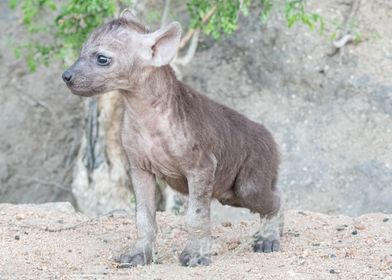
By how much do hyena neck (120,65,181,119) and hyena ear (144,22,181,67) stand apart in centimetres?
9

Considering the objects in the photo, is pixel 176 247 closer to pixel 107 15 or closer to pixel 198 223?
pixel 198 223

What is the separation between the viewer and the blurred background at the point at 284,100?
39.2 feet

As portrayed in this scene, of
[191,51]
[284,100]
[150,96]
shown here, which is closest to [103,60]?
[150,96]

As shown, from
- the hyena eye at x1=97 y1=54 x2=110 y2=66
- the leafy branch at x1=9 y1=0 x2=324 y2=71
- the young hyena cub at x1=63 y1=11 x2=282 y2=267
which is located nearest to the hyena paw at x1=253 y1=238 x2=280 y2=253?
the young hyena cub at x1=63 y1=11 x2=282 y2=267

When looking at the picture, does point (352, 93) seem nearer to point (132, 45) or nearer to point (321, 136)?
point (321, 136)

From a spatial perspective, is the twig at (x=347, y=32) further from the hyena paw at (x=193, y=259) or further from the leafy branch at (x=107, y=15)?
the hyena paw at (x=193, y=259)

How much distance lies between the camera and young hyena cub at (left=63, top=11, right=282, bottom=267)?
7164 mm

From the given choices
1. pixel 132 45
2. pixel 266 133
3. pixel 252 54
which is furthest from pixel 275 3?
pixel 132 45

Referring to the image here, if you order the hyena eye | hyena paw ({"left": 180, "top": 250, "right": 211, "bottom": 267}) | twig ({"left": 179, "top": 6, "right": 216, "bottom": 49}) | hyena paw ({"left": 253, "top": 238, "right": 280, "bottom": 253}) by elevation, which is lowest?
hyena paw ({"left": 180, "top": 250, "right": 211, "bottom": 267})

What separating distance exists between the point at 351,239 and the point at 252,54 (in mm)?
5294

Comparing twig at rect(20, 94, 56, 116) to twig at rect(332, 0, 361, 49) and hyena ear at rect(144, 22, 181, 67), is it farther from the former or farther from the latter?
hyena ear at rect(144, 22, 181, 67)

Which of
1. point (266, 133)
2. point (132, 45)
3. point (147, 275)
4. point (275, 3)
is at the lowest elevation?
point (147, 275)

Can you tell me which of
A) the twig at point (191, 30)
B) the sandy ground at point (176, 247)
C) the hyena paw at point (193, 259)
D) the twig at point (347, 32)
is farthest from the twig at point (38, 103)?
the hyena paw at point (193, 259)

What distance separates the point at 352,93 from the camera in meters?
12.6
